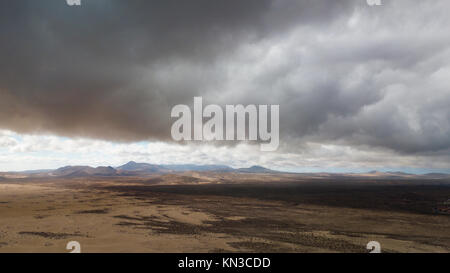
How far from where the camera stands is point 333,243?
19000 millimetres

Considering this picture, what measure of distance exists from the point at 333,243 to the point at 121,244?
15964 millimetres

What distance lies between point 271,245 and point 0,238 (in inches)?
819
